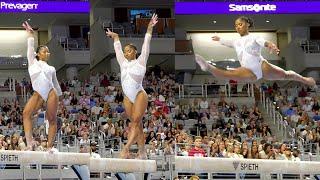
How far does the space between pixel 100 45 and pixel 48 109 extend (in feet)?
78.0

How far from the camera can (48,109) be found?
15805mm

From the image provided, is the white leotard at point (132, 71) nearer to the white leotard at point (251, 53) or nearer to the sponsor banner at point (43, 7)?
the white leotard at point (251, 53)

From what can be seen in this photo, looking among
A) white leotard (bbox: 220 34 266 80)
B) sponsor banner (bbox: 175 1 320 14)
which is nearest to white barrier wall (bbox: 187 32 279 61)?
sponsor banner (bbox: 175 1 320 14)

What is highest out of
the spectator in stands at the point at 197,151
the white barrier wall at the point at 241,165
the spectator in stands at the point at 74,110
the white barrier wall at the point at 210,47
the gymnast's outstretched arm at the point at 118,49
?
the white barrier wall at the point at 210,47

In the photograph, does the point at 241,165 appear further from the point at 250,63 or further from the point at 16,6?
the point at 16,6

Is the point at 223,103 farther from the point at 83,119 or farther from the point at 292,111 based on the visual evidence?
the point at 83,119

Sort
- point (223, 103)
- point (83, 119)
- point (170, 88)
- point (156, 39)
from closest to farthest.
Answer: point (83, 119)
point (223, 103)
point (170, 88)
point (156, 39)

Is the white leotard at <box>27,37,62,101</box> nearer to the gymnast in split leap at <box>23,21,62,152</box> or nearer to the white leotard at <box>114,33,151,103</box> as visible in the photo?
the gymnast in split leap at <box>23,21,62,152</box>

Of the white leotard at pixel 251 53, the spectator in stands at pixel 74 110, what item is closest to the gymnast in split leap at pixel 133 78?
the white leotard at pixel 251 53

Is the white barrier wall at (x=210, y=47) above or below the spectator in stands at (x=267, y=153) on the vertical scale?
above

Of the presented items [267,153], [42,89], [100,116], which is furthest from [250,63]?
[100,116]

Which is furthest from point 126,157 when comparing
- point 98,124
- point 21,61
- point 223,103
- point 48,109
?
point 21,61

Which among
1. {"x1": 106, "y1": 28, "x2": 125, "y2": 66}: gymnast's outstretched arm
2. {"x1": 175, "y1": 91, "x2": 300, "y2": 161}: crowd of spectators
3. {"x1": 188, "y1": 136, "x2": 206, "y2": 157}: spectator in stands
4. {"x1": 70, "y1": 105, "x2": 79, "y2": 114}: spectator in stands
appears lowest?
{"x1": 188, "y1": 136, "x2": 206, "y2": 157}: spectator in stands

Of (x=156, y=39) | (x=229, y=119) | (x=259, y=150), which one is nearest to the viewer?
(x=259, y=150)
